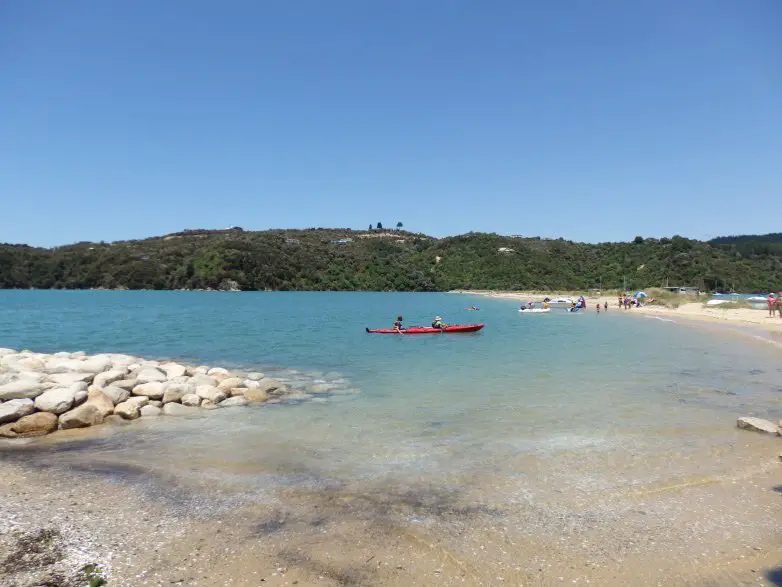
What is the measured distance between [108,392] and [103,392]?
223 mm

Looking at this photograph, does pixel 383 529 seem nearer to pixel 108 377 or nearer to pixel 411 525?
pixel 411 525

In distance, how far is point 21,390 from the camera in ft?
35.4

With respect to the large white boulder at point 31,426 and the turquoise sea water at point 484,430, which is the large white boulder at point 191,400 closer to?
the turquoise sea water at point 484,430

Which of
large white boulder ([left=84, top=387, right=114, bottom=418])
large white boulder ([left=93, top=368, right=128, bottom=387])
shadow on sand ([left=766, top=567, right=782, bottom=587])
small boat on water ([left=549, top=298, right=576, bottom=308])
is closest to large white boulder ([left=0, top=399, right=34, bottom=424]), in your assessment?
large white boulder ([left=84, top=387, right=114, bottom=418])

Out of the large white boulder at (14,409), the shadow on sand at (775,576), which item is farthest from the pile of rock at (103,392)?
the shadow on sand at (775,576)

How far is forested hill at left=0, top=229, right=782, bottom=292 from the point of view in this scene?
411ft

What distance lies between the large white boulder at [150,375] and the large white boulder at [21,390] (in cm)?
235

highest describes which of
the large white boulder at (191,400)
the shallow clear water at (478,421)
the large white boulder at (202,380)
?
the large white boulder at (202,380)

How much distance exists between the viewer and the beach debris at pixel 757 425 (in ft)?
31.0

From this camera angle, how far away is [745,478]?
710 centimetres

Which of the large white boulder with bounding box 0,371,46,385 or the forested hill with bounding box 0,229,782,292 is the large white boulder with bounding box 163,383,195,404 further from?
the forested hill with bounding box 0,229,782,292

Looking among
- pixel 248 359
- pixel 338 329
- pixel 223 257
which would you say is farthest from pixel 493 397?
pixel 223 257

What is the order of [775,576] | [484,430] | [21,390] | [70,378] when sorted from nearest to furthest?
1. [775,576]
2. [484,430]
3. [21,390]
4. [70,378]

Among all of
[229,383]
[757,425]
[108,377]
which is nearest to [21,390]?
[108,377]
